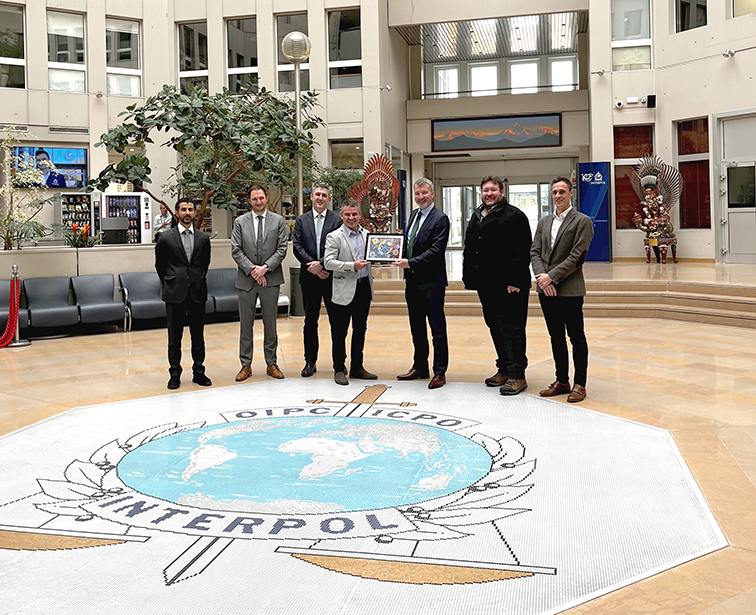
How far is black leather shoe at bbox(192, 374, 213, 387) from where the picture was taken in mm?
6555

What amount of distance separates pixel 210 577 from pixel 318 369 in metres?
4.52

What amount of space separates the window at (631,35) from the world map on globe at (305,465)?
14488 mm

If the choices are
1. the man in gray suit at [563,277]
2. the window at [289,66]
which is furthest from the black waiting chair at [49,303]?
the window at [289,66]

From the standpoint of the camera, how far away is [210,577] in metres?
2.79

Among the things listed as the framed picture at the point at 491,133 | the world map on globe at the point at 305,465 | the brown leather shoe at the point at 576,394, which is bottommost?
the world map on globe at the point at 305,465

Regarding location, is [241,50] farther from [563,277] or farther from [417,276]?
[563,277]

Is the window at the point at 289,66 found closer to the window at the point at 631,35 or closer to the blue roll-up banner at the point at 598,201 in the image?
the blue roll-up banner at the point at 598,201

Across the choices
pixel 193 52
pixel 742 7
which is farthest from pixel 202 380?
pixel 193 52

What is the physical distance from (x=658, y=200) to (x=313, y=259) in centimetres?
1116

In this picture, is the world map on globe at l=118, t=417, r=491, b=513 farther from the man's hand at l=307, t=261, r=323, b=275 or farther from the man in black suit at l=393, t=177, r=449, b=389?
the man's hand at l=307, t=261, r=323, b=275

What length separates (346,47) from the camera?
18766 millimetres

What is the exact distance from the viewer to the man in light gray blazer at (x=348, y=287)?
6.56 m

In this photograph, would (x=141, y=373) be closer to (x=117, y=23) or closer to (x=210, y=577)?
(x=210, y=577)

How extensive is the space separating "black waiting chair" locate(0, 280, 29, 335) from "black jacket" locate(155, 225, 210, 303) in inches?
155
